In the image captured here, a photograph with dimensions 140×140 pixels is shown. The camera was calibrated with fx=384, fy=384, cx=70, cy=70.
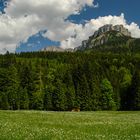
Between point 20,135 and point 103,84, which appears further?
point 103,84

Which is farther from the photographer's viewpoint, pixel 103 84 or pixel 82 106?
pixel 103 84

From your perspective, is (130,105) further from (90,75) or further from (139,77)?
(90,75)

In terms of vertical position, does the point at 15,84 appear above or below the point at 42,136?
above

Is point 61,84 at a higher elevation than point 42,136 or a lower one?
higher

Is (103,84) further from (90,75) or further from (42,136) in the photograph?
(42,136)

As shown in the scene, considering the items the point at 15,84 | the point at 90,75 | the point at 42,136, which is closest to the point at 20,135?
the point at 42,136

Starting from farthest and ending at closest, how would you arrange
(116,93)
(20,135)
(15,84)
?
(116,93)
(15,84)
(20,135)

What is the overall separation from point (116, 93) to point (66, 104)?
19159mm

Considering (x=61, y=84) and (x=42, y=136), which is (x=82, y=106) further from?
(x=42, y=136)

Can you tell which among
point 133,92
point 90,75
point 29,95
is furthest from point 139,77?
point 29,95

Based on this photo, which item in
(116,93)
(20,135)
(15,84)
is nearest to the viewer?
(20,135)

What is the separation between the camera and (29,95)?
119 m

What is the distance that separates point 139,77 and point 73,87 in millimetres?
20997

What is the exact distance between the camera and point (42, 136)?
2278 cm
